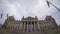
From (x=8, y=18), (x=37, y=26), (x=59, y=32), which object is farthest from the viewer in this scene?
(x=8, y=18)

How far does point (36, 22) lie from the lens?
145 feet

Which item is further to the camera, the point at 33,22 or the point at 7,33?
the point at 33,22

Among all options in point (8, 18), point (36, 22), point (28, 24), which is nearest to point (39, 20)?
point (36, 22)

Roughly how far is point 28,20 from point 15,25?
196 inches

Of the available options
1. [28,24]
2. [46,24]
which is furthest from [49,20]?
[28,24]

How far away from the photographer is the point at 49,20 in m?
45.6

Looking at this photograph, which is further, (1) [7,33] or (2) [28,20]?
(2) [28,20]

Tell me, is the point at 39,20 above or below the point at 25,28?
above

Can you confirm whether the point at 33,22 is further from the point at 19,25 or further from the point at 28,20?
the point at 19,25

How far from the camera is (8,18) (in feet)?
153

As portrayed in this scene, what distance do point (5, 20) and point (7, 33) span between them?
18.9 m

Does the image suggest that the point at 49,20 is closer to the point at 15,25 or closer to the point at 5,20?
the point at 15,25

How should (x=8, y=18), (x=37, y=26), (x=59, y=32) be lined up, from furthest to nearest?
(x=8, y=18)
(x=37, y=26)
(x=59, y=32)

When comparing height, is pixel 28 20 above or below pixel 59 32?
above
